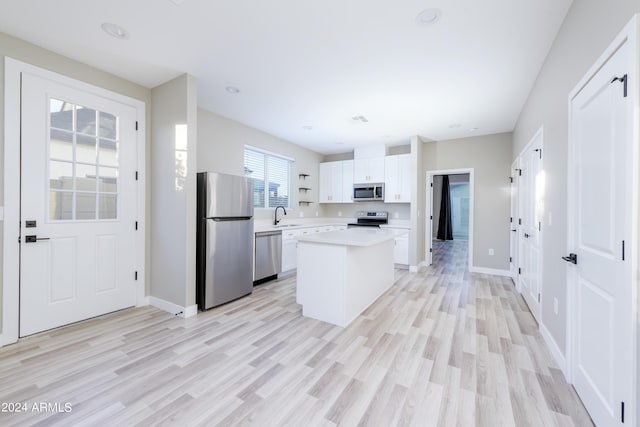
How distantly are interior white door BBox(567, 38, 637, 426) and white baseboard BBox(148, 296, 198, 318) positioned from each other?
3358 millimetres

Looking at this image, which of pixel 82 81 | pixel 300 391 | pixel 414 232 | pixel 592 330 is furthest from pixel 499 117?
pixel 82 81

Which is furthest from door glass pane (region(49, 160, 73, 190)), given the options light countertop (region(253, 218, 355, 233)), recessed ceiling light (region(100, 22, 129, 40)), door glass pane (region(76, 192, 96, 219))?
light countertop (region(253, 218, 355, 233))

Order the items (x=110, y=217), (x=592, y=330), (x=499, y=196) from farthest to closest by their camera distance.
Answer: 1. (x=499, y=196)
2. (x=110, y=217)
3. (x=592, y=330)

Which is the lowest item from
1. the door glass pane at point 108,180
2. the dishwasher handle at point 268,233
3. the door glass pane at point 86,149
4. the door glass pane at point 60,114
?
the dishwasher handle at point 268,233

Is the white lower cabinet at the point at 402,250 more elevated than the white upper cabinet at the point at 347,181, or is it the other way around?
the white upper cabinet at the point at 347,181

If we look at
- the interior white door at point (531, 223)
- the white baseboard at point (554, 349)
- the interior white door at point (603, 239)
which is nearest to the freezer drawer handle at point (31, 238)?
the interior white door at point (603, 239)

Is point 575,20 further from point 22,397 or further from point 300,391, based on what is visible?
point 22,397

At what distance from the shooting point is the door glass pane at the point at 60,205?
2.55m

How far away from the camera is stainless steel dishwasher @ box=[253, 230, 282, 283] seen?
13.3ft

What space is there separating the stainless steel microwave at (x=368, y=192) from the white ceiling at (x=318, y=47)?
216cm

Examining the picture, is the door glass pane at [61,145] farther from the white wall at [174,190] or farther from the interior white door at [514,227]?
the interior white door at [514,227]

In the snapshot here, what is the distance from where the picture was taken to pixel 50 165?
2.52 metres

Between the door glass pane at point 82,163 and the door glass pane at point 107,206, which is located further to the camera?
the door glass pane at point 107,206

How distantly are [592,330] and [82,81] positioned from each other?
4.75m
